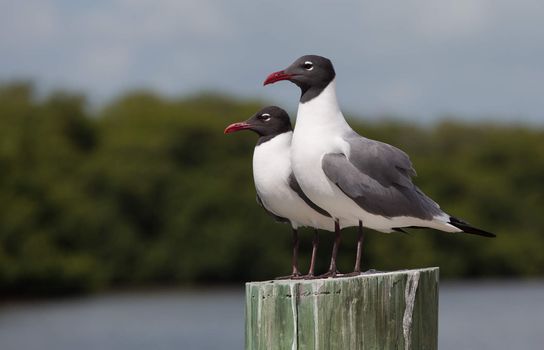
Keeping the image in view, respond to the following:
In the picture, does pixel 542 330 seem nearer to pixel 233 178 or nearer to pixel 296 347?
pixel 233 178

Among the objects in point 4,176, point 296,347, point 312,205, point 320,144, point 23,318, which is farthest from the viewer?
point 4,176

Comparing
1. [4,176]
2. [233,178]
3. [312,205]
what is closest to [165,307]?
[4,176]

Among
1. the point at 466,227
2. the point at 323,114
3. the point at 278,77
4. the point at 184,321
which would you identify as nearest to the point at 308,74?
the point at 278,77

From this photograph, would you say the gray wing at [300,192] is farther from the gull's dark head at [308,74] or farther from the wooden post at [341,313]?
the wooden post at [341,313]

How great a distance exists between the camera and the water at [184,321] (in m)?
29.8

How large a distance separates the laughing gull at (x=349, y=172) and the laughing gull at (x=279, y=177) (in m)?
0.46

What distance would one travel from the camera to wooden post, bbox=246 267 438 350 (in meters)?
4.74

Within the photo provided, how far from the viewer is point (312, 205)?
6207 mm

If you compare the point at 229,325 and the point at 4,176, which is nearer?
the point at 229,325

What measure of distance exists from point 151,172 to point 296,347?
45591 mm

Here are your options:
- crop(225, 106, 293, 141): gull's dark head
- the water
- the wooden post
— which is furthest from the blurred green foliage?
the wooden post

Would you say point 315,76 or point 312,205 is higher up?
point 315,76

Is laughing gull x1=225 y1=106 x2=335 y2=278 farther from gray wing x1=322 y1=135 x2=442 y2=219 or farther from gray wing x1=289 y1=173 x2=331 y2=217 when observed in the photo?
gray wing x1=322 y1=135 x2=442 y2=219

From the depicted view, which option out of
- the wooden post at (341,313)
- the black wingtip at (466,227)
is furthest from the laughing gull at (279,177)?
the wooden post at (341,313)
